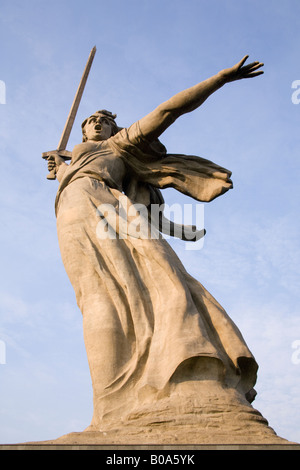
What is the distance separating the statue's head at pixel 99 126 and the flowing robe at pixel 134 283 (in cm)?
34

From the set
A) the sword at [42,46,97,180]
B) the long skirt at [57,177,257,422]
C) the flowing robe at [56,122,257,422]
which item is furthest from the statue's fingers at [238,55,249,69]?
the sword at [42,46,97,180]

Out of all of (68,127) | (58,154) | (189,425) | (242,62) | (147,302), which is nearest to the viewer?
(189,425)

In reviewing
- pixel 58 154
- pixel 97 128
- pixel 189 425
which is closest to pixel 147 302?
pixel 189 425

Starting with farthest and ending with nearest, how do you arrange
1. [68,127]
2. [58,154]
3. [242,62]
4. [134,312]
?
[68,127], [58,154], [242,62], [134,312]

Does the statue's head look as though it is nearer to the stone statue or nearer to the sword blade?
the stone statue

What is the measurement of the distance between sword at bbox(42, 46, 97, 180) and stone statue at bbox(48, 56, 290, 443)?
93 centimetres

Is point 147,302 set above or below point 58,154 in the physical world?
below

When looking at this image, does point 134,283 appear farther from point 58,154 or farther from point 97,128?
point 58,154

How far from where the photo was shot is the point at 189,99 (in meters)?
7.99

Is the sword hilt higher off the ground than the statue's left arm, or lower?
higher

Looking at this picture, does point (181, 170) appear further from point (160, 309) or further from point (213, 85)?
point (160, 309)

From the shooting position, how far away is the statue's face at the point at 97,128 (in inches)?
358

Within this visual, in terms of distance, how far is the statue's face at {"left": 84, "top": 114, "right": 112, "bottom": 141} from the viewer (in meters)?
9.09

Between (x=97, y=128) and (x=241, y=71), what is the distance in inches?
95.8
